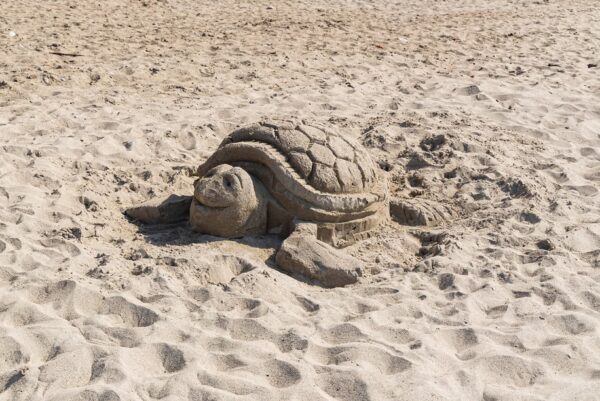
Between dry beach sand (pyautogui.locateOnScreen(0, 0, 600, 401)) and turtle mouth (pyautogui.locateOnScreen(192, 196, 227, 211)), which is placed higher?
turtle mouth (pyautogui.locateOnScreen(192, 196, 227, 211))

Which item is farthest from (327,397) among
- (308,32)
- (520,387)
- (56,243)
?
(308,32)

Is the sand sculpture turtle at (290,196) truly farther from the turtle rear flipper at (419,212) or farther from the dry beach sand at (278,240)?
the turtle rear flipper at (419,212)

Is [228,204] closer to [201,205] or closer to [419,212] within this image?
[201,205]

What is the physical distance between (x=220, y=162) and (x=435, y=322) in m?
1.93

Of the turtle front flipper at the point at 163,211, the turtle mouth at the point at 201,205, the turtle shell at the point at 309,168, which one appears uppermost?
the turtle shell at the point at 309,168

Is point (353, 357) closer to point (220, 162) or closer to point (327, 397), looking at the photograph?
point (327, 397)

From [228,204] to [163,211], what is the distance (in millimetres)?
618

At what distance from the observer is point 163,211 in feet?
15.8

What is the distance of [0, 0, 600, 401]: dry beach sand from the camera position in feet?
10.7

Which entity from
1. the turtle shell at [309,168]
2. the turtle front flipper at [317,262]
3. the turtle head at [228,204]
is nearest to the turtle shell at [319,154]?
the turtle shell at [309,168]

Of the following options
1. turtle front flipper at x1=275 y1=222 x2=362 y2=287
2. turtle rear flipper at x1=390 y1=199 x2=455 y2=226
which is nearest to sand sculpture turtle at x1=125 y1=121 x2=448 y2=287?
turtle front flipper at x1=275 y1=222 x2=362 y2=287

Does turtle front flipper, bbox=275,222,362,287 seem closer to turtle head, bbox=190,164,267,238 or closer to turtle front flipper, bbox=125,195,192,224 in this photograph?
turtle head, bbox=190,164,267,238

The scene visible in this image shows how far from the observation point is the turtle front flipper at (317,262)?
13.6ft

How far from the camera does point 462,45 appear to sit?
33.6ft
